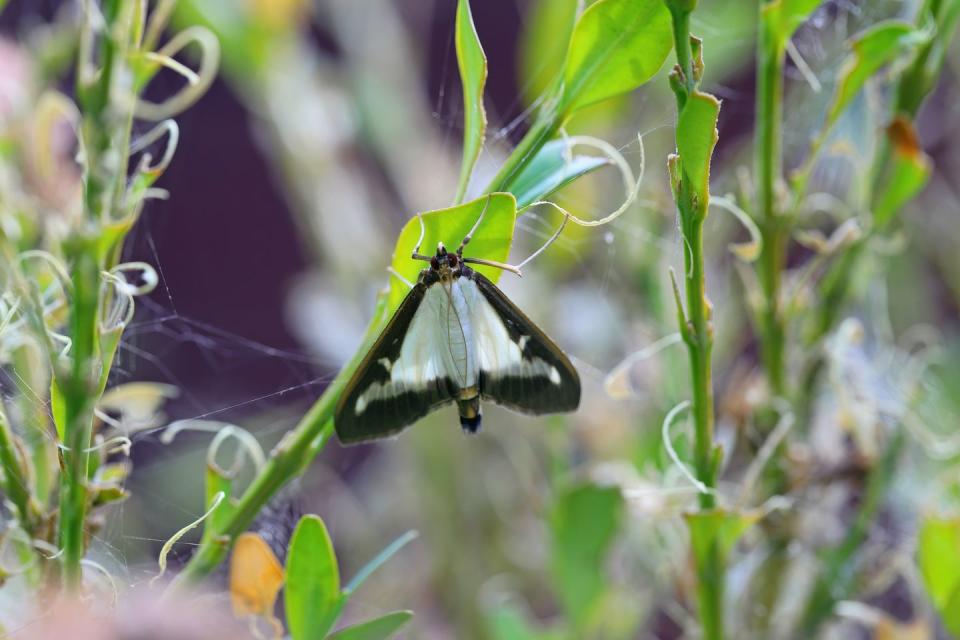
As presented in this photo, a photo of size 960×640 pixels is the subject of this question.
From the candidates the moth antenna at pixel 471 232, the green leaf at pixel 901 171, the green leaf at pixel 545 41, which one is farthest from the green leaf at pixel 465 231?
the green leaf at pixel 545 41

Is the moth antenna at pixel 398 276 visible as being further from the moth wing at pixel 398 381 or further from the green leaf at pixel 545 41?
the green leaf at pixel 545 41

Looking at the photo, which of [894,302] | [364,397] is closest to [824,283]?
[364,397]

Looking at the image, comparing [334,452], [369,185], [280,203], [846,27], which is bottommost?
[334,452]

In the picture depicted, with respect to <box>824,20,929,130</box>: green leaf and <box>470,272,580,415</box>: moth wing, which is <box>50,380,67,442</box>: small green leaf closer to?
<box>470,272,580,415</box>: moth wing

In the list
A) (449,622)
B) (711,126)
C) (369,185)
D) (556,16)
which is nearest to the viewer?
(711,126)

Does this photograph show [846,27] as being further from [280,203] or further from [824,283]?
[280,203]

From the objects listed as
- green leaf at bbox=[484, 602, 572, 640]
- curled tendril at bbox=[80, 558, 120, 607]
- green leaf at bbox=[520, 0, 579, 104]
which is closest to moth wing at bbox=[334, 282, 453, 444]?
curled tendril at bbox=[80, 558, 120, 607]
